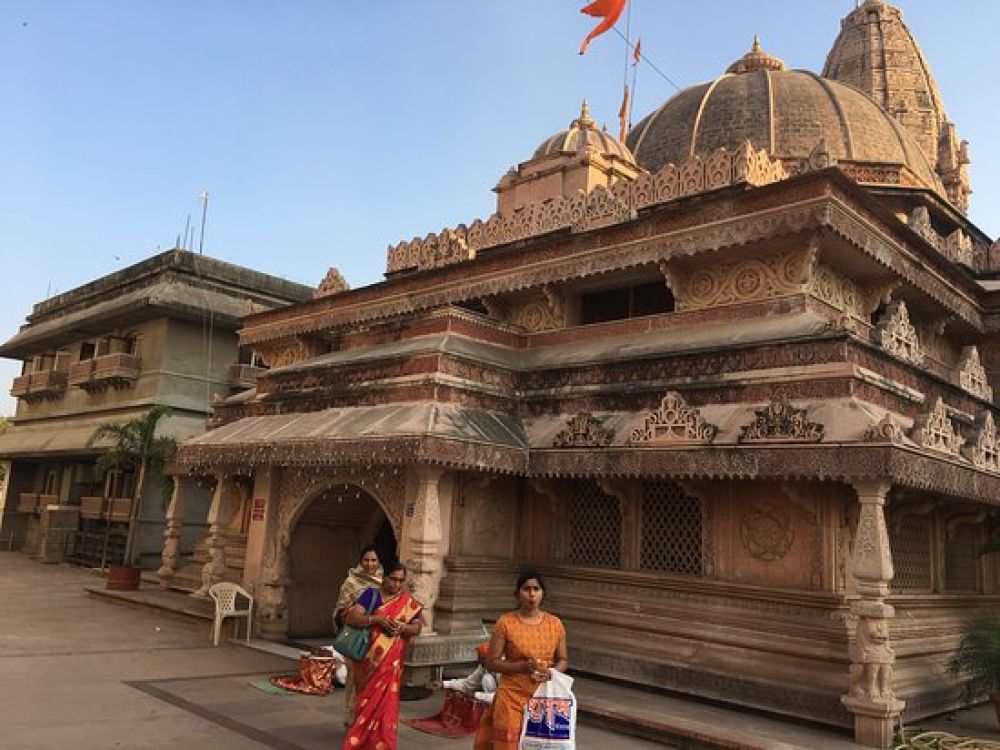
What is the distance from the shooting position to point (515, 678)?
543 cm

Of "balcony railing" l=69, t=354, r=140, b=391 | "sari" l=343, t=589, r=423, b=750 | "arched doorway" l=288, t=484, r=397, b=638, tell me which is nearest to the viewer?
"sari" l=343, t=589, r=423, b=750

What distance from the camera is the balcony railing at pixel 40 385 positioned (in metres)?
30.3

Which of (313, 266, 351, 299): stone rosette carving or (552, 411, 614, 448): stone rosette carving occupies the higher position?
(313, 266, 351, 299): stone rosette carving

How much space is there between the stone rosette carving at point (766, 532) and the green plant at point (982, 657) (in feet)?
7.70

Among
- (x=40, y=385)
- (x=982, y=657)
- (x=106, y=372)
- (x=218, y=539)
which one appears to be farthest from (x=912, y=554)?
(x=40, y=385)

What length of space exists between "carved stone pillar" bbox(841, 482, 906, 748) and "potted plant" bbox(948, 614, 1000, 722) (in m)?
1.90

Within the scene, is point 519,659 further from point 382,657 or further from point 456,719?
point 456,719

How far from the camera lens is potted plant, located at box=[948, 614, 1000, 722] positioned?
9.14m

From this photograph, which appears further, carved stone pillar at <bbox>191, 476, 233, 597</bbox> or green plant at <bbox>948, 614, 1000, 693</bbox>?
carved stone pillar at <bbox>191, 476, 233, 597</bbox>

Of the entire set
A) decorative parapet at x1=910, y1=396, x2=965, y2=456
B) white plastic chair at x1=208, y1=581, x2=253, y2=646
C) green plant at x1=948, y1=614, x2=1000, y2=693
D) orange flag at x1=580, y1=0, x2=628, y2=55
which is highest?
orange flag at x1=580, y1=0, x2=628, y2=55

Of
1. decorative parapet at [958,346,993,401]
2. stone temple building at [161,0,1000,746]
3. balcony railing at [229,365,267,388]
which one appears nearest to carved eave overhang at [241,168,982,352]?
stone temple building at [161,0,1000,746]

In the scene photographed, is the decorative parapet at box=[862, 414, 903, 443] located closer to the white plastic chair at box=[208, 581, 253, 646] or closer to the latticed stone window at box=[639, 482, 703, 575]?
the latticed stone window at box=[639, 482, 703, 575]

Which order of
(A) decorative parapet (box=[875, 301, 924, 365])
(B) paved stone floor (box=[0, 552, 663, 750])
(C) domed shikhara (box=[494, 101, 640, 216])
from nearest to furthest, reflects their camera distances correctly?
(B) paved stone floor (box=[0, 552, 663, 750]) → (A) decorative parapet (box=[875, 301, 924, 365]) → (C) domed shikhara (box=[494, 101, 640, 216])

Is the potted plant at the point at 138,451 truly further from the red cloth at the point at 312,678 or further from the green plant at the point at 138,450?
the red cloth at the point at 312,678
